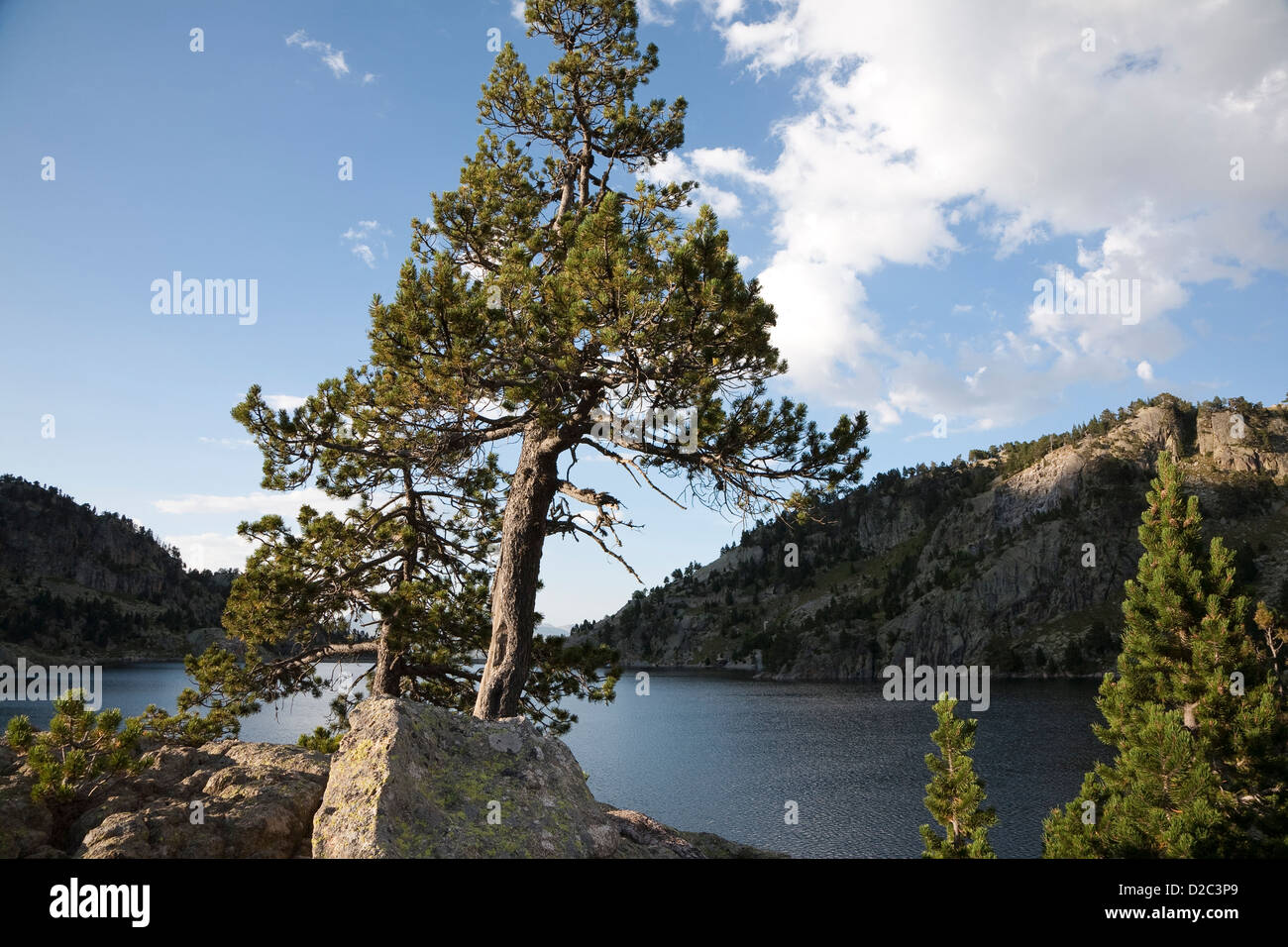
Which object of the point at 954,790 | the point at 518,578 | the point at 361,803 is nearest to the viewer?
the point at 361,803

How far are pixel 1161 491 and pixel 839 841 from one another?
2986 centimetres

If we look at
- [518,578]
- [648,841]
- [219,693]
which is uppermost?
[518,578]

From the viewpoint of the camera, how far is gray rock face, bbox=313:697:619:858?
749cm

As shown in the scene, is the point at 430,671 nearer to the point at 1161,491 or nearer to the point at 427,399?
the point at 427,399

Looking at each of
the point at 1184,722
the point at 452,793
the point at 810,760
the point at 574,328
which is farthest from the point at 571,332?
the point at 810,760

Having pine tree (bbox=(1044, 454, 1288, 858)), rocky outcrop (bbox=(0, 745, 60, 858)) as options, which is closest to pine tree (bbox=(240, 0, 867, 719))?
rocky outcrop (bbox=(0, 745, 60, 858))

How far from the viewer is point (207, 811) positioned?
8484 millimetres

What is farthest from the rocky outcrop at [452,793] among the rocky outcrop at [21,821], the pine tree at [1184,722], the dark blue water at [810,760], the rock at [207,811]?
the pine tree at [1184,722]

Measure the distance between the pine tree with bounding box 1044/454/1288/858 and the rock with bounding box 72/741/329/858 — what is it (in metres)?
18.8

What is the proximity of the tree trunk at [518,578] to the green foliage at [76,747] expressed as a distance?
5445 millimetres

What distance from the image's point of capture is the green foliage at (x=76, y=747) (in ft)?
27.0

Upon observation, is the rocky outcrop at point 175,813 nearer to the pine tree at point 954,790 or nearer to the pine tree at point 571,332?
the pine tree at point 571,332

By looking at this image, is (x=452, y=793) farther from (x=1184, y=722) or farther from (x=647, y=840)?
(x=1184, y=722)

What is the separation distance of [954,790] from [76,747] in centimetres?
1837
